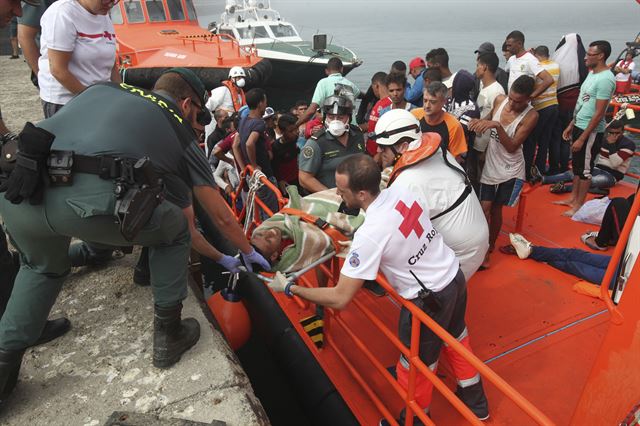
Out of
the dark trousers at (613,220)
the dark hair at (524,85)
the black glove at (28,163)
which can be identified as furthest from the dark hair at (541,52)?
the black glove at (28,163)

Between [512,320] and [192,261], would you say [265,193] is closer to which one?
[192,261]

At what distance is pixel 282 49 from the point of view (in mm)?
16094

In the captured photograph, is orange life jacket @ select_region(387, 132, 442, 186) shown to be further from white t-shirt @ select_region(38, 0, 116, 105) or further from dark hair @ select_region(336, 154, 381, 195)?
white t-shirt @ select_region(38, 0, 116, 105)

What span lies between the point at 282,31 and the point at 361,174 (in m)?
17.2

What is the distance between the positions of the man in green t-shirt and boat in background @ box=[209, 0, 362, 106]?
10871mm

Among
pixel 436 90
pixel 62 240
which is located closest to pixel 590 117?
pixel 436 90

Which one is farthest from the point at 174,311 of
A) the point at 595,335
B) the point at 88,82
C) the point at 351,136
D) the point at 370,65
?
the point at 370,65

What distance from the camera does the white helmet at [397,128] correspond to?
308 cm

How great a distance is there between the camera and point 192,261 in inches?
159

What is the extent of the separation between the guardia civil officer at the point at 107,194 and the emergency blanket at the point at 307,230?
428 mm

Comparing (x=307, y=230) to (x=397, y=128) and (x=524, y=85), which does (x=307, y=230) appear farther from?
(x=524, y=85)

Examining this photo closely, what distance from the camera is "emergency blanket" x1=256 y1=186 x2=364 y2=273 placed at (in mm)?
2762

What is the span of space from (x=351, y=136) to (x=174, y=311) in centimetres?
234

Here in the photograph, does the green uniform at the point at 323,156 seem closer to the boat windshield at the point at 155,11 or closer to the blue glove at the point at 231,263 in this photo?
the blue glove at the point at 231,263
